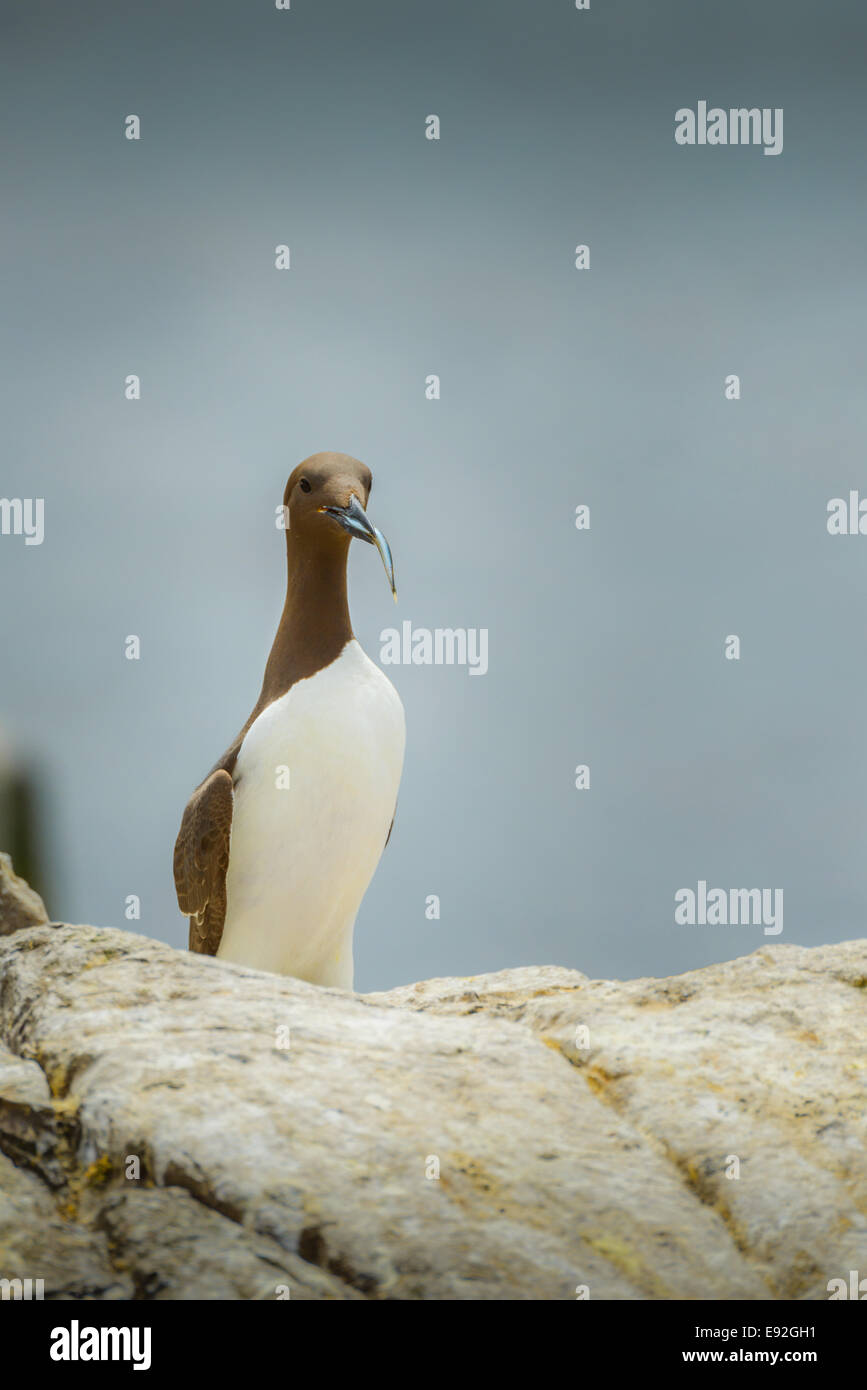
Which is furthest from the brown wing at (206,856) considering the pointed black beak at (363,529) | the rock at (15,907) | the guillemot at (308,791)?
the rock at (15,907)

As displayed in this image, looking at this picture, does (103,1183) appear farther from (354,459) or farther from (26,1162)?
(354,459)

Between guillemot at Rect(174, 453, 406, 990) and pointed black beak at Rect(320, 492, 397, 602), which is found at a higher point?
pointed black beak at Rect(320, 492, 397, 602)

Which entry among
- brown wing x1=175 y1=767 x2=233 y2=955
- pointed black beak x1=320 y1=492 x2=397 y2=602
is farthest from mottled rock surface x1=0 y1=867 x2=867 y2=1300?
pointed black beak x1=320 y1=492 x2=397 y2=602

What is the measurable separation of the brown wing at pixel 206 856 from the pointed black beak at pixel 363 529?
113 centimetres

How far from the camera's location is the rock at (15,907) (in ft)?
21.2

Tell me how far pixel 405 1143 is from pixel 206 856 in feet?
7.85

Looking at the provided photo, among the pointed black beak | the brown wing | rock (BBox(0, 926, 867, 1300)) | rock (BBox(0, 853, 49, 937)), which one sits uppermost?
the pointed black beak

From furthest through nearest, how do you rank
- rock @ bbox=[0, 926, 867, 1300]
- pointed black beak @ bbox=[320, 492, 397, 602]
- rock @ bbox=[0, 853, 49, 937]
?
rock @ bbox=[0, 853, 49, 937], pointed black beak @ bbox=[320, 492, 397, 602], rock @ bbox=[0, 926, 867, 1300]

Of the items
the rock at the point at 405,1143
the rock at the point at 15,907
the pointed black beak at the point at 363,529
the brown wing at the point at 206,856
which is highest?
the pointed black beak at the point at 363,529

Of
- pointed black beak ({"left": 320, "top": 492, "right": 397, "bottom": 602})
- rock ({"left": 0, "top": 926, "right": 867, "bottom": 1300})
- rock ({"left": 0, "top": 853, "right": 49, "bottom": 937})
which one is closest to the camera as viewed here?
rock ({"left": 0, "top": 926, "right": 867, "bottom": 1300})

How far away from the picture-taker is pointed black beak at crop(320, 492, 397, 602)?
4617 mm

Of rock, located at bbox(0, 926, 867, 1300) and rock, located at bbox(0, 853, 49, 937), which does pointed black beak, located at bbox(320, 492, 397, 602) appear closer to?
rock, located at bbox(0, 926, 867, 1300)

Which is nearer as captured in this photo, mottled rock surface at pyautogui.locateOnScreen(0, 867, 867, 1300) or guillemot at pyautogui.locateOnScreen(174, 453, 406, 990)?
mottled rock surface at pyautogui.locateOnScreen(0, 867, 867, 1300)

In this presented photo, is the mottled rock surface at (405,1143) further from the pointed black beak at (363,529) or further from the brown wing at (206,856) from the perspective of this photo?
the pointed black beak at (363,529)
